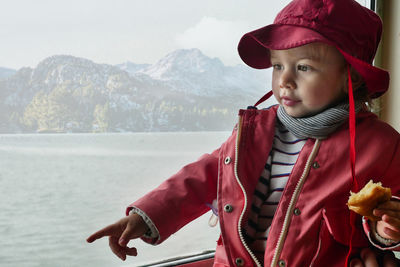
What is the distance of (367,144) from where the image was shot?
1.13 meters

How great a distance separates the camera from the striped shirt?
1168mm

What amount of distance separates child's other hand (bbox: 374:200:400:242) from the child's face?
310mm

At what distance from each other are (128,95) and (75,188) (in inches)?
14.7

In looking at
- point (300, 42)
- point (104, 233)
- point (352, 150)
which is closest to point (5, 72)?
point (104, 233)

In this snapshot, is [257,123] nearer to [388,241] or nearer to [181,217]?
[181,217]

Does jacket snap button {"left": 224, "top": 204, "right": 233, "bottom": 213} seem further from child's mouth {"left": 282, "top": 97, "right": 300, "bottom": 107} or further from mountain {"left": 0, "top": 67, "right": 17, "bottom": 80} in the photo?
mountain {"left": 0, "top": 67, "right": 17, "bottom": 80}

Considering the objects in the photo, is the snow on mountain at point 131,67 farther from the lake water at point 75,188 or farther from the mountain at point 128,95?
the lake water at point 75,188

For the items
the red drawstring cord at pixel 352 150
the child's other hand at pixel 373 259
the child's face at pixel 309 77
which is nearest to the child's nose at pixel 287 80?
the child's face at pixel 309 77

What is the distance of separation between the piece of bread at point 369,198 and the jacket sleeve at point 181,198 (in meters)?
0.40

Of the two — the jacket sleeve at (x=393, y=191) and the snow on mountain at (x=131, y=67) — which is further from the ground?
the snow on mountain at (x=131, y=67)

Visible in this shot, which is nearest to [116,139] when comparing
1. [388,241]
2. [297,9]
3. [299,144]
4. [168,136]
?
[168,136]

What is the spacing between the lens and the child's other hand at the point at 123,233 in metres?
1.08

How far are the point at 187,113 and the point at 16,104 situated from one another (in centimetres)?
63

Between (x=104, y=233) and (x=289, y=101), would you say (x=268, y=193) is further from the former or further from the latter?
(x=104, y=233)
